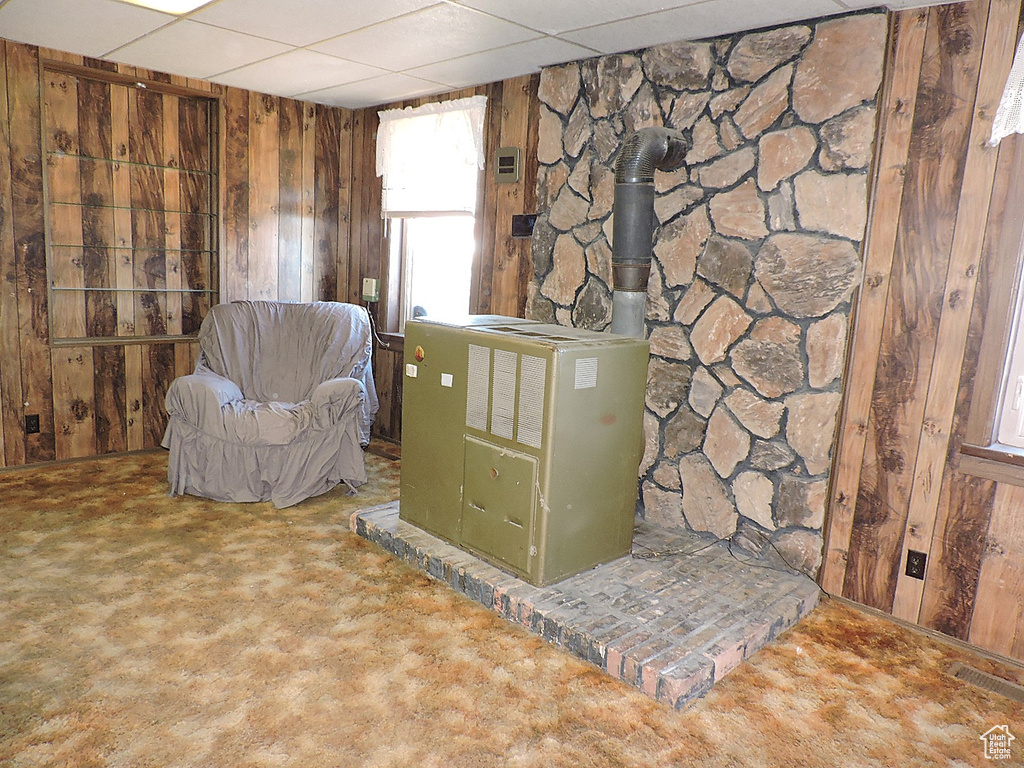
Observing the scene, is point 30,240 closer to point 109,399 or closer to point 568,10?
point 109,399

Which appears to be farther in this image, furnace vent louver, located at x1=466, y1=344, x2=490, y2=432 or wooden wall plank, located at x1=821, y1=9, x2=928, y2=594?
furnace vent louver, located at x1=466, y1=344, x2=490, y2=432

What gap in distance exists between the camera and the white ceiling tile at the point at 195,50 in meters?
3.26

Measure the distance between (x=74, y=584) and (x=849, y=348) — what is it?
298cm

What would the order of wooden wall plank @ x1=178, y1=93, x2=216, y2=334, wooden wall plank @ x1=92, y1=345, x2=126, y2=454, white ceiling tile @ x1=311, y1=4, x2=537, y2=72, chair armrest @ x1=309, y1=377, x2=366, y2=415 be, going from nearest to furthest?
1. white ceiling tile @ x1=311, y1=4, x2=537, y2=72
2. chair armrest @ x1=309, y1=377, x2=366, y2=415
3. wooden wall plank @ x1=92, y1=345, x2=126, y2=454
4. wooden wall plank @ x1=178, y1=93, x2=216, y2=334

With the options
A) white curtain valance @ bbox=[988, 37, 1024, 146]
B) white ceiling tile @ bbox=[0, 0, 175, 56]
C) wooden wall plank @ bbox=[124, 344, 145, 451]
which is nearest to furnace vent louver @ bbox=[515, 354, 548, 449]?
white curtain valance @ bbox=[988, 37, 1024, 146]

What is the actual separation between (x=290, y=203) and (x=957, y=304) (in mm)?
3796

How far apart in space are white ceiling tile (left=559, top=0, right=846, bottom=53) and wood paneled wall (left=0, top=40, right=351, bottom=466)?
7.46 feet

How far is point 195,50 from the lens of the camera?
3533 mm

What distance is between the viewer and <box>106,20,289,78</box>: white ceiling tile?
326 centimetres

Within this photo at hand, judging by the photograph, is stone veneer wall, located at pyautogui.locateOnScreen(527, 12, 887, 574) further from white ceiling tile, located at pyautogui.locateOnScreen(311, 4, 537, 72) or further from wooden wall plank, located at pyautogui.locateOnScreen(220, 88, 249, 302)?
wooden wall plank, located at pyautogui.locateOnScreen(220, 88, 249, 302)

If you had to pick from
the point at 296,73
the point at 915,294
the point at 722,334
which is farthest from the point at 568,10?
the point at 296,73

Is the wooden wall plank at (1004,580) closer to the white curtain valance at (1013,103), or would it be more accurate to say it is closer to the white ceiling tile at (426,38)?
the white curtain valance at (1013,103)

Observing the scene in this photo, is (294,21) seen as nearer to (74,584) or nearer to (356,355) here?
(356,355)

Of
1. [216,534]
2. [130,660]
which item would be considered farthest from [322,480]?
[130,660]
